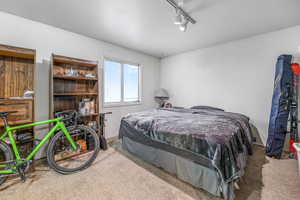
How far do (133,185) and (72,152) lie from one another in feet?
4.50

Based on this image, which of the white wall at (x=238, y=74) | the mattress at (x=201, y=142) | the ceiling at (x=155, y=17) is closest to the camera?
the mattress at (x=201, y=142)

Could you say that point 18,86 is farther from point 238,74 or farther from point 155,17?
point 238,74

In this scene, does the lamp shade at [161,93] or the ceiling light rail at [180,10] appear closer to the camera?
the ceiling light rail at [180,10]

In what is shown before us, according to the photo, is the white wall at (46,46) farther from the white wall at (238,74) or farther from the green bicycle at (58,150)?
the white wall at (238,74)

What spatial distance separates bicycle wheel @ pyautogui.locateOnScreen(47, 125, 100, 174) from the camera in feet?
6.48

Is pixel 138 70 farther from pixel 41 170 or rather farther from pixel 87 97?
pixel 41 170

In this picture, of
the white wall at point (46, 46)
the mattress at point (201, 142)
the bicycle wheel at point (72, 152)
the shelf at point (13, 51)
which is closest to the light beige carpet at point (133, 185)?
the bicycle wheel at point (72, 152)

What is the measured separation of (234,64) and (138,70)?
2.68m

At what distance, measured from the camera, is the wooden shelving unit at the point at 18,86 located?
1.90 meters

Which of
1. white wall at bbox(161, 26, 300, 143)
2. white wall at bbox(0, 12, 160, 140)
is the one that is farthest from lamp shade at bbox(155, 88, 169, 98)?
white wall at bbox(0, 12, 160, 140)

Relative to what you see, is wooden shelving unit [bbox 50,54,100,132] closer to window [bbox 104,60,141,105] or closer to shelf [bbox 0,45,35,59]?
shelf [bbox 0,45,35,59]

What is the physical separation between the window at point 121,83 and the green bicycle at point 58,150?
4.14 feet

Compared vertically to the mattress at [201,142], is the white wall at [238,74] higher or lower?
higher

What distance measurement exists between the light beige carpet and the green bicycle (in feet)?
0.55
